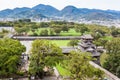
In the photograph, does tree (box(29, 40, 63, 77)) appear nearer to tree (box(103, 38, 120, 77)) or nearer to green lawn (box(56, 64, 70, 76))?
green lawn (box(56, 64, 70, 76))

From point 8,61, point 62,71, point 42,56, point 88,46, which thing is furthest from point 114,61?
point 8,61

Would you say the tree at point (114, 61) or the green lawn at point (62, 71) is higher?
the tree at point (114, 61)

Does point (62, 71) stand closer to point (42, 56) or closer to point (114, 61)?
point (42, 56)

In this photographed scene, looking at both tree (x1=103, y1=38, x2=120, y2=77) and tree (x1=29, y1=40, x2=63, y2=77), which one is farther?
tree (x1=103, y1=38, x2=120, y2=77)

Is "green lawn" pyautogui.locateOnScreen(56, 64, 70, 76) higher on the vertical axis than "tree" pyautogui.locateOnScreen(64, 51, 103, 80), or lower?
lower

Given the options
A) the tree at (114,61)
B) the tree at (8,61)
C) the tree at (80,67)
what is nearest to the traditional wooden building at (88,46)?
the tree at (114,61)

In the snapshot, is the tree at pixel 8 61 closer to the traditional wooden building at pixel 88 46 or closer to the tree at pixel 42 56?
the tree at pixel 42 56

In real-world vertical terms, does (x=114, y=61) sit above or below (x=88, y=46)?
below

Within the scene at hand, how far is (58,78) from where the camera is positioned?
2052 centimetres

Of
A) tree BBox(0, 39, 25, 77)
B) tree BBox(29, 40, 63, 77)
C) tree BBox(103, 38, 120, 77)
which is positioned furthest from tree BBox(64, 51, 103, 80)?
tree BBox(103, 38, 120, 77)

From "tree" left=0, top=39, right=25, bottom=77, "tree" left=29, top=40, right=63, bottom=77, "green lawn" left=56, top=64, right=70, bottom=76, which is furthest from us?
"green lawn" left=56, top=64, right=70, bottom=76

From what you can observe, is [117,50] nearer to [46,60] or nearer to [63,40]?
[46,60]

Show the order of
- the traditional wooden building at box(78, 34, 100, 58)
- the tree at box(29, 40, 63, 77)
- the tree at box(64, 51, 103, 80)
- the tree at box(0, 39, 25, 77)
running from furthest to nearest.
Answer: the traditional wooden building at box(78, 34, 100, 58) → the tree at box(29, 40, 63, 77) → the tree at box(0, 39, 25, 77) → the tree at box(64, 51, 103, 80)

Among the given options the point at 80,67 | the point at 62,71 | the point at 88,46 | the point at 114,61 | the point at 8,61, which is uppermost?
the point at 80,67
